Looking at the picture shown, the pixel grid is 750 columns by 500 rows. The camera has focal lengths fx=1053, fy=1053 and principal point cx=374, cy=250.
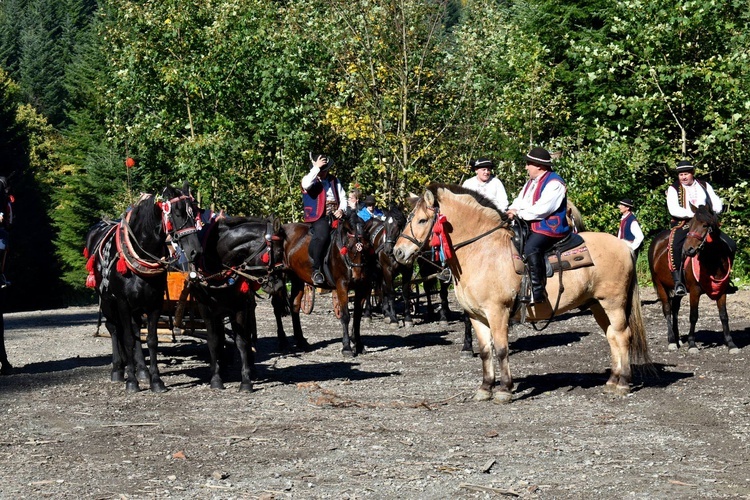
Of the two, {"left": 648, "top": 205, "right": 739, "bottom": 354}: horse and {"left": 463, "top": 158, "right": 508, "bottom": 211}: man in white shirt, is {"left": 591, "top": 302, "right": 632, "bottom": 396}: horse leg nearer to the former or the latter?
{"left": 463, "top": 158, "right": 508, "bottom": 211}: man in white shirt

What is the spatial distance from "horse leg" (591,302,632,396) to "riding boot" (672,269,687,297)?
417 cm

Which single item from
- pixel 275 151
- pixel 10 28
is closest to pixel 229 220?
pixel 275 151

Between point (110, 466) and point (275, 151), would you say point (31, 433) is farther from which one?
point (275, 151)

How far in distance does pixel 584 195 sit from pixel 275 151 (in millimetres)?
12500

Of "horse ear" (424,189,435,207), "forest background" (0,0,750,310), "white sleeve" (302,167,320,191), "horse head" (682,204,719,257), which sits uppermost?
"forest background" (0,0,750,310)

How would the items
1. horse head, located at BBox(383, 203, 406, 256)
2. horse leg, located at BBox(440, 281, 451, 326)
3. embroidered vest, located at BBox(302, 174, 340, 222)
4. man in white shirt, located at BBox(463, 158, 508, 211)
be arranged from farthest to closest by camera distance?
1. horse leg, located at BBox(440, 281, 451, 326)
2. horse head, located at BBox(383, 203, 406, 256)
3. embroidered vest, located at BBox(302, 174, 340, 222)
4. man in white shirt, located at BBox(463, 158, 508, 211)

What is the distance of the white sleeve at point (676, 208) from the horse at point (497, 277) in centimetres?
424

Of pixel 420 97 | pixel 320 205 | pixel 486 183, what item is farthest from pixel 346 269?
pixel 420 97

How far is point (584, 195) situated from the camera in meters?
27.0

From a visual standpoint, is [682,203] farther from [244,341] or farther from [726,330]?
[244,341]

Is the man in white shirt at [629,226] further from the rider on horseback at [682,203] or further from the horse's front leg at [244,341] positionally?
the horse's front leg at [244,341]

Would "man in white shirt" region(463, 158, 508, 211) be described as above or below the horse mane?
above

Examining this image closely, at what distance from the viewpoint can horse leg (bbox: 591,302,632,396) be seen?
11.5 metres

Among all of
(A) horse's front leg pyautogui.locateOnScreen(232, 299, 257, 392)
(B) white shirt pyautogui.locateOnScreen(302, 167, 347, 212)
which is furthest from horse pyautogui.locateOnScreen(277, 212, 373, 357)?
(A) horse's front leg pyautogui.locateOnScreen(232, 299, 257, 392)
